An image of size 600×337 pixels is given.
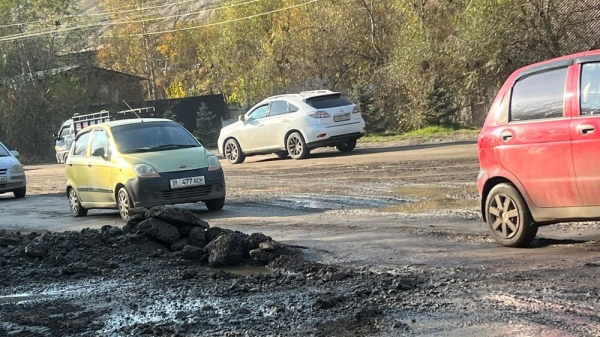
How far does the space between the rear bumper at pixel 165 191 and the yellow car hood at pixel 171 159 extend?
0.11 metres

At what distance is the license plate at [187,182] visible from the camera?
12.7 meters

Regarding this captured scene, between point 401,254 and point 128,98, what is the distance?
146ft

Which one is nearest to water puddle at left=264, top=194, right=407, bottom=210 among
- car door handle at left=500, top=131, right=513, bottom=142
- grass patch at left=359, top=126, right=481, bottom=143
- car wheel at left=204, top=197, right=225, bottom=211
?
car wheel at left=204, top=197, right=225, bottom=211

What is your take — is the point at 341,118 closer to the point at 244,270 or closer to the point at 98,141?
the point at 98,141

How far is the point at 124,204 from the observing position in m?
13.0

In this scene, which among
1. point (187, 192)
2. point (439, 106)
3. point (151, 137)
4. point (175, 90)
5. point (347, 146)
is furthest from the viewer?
point (175, 90)

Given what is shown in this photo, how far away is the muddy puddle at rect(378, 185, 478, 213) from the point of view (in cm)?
1127

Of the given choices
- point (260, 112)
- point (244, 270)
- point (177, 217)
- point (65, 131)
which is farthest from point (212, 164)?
point (65, 131)

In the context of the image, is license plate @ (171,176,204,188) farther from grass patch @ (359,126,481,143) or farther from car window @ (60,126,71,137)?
car window @ (60,126,71,137)

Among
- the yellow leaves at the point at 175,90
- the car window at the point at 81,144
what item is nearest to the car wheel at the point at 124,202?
the car window at the point at 81,144

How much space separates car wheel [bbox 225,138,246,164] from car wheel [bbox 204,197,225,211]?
9.74 metres

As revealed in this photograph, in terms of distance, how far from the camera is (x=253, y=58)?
4600 cm

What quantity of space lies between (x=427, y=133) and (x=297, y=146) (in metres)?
7.37

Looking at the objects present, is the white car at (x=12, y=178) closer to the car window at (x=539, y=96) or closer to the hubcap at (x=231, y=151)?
the hubcap at (x=231, y=151)
